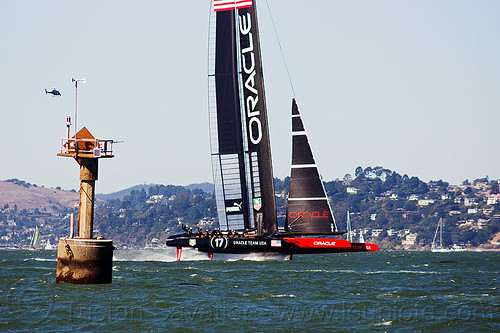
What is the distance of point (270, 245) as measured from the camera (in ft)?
135

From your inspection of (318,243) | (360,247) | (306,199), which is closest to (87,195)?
(318,243)

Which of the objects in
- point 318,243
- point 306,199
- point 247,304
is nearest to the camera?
point 247,304

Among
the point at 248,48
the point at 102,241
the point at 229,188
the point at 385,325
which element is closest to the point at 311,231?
the point at 229,188

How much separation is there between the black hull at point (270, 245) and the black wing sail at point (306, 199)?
47.9 inches

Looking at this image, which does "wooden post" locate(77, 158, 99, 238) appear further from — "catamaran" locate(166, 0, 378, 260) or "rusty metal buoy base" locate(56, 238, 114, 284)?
"catamaran" locate(166, 0, 378, 260)

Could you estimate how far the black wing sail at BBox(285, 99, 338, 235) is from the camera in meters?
41.8

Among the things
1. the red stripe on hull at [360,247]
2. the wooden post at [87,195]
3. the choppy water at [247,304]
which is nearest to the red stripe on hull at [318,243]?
the red stripe on hull at [360,247]

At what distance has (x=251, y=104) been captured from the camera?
42594mm

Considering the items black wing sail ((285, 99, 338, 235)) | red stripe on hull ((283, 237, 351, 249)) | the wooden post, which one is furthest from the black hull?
the wooden post

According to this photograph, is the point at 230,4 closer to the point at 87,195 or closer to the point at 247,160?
the point at 247,160

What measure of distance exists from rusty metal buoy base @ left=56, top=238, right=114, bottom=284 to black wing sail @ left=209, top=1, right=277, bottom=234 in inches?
751

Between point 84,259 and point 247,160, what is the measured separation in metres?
19.8

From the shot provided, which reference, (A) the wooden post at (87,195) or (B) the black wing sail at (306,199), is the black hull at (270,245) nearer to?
(B) the black wing sail at (306,199)

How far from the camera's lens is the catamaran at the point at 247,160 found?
138 ft
